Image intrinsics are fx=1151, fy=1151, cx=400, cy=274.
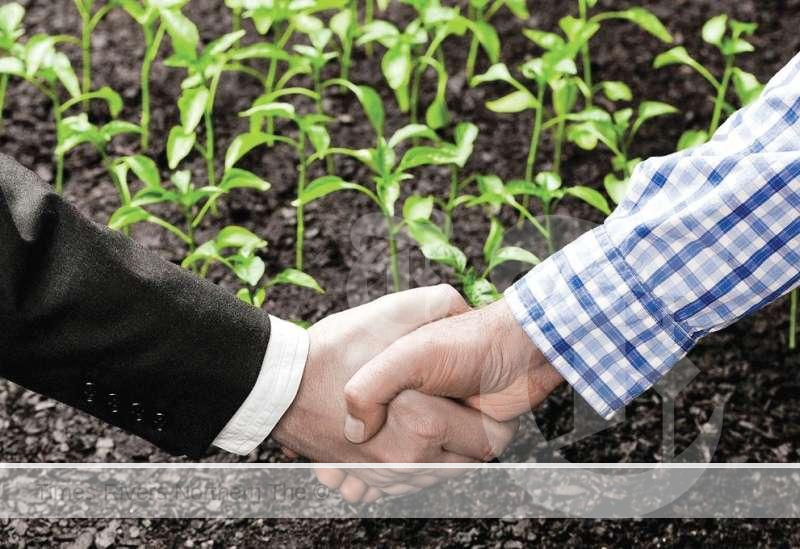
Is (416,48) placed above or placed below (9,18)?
below

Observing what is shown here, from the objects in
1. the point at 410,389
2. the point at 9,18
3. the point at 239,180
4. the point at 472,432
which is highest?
the point at 9,18

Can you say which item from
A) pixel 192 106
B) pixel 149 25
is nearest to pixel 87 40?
pixel 149 25

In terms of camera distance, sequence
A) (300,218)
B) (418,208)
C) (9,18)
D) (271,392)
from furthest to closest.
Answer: (9,18)
(300,218)
(418,208)
(271,392)

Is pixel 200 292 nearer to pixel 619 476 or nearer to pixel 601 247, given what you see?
pixel 601 247

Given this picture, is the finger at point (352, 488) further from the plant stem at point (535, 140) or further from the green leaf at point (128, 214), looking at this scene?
the plant stem at point (535, 140)

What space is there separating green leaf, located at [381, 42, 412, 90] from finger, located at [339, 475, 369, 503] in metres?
0.69

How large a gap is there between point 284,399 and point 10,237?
429 millimetres

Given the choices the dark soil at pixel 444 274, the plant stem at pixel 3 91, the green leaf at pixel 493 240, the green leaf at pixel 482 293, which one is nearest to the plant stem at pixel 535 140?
the dark soil at pixel 444 274

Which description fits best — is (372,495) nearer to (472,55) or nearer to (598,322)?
(598,322)

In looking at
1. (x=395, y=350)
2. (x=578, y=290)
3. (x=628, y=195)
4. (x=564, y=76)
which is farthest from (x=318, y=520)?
(x=564, y=76)

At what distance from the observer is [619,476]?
1.72m

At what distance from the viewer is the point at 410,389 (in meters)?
1.63

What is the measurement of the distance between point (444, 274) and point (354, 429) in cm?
45

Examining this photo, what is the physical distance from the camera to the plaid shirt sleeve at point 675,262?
140cm
